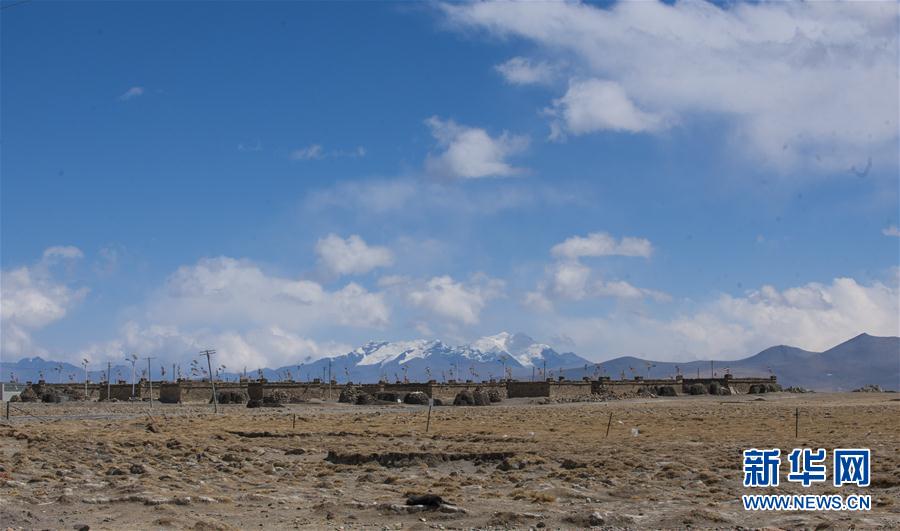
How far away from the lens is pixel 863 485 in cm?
2647

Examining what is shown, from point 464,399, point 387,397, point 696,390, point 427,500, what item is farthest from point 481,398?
point 427,500

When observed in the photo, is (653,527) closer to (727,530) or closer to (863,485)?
(727,530)

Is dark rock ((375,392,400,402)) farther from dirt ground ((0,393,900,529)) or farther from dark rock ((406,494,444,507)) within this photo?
dark rock ((406,494,444,507))

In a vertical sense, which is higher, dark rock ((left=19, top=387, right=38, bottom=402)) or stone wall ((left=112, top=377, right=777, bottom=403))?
stone wall ((left=112, top=377, right=777, bottom=403))

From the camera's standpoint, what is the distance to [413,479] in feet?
100

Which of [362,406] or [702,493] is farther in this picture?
[362,406]

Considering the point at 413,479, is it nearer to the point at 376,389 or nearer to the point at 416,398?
the point at 416,398

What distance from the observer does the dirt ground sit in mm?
22641

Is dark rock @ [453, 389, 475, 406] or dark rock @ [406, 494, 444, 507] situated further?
dark rock @ [453, 389, 475, 406]

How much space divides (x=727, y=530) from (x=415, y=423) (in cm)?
4202

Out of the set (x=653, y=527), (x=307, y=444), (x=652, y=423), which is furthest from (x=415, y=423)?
(x=653, y=527)

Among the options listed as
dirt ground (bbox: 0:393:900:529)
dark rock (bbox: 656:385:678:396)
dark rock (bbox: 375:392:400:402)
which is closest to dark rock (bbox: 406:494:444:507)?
dirt ground (bbox: 0:393:900:529)

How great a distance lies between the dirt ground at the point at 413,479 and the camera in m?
22.6

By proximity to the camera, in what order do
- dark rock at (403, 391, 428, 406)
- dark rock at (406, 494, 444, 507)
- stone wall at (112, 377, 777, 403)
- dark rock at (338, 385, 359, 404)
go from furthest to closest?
1. stone wall at (112, 377, 777, 403)
2. dark rock at (338, 385, 359, 404)
3. dark rock at (403, 391, 428, 406)
4. dark rock at (406, 494, 444, 507)
